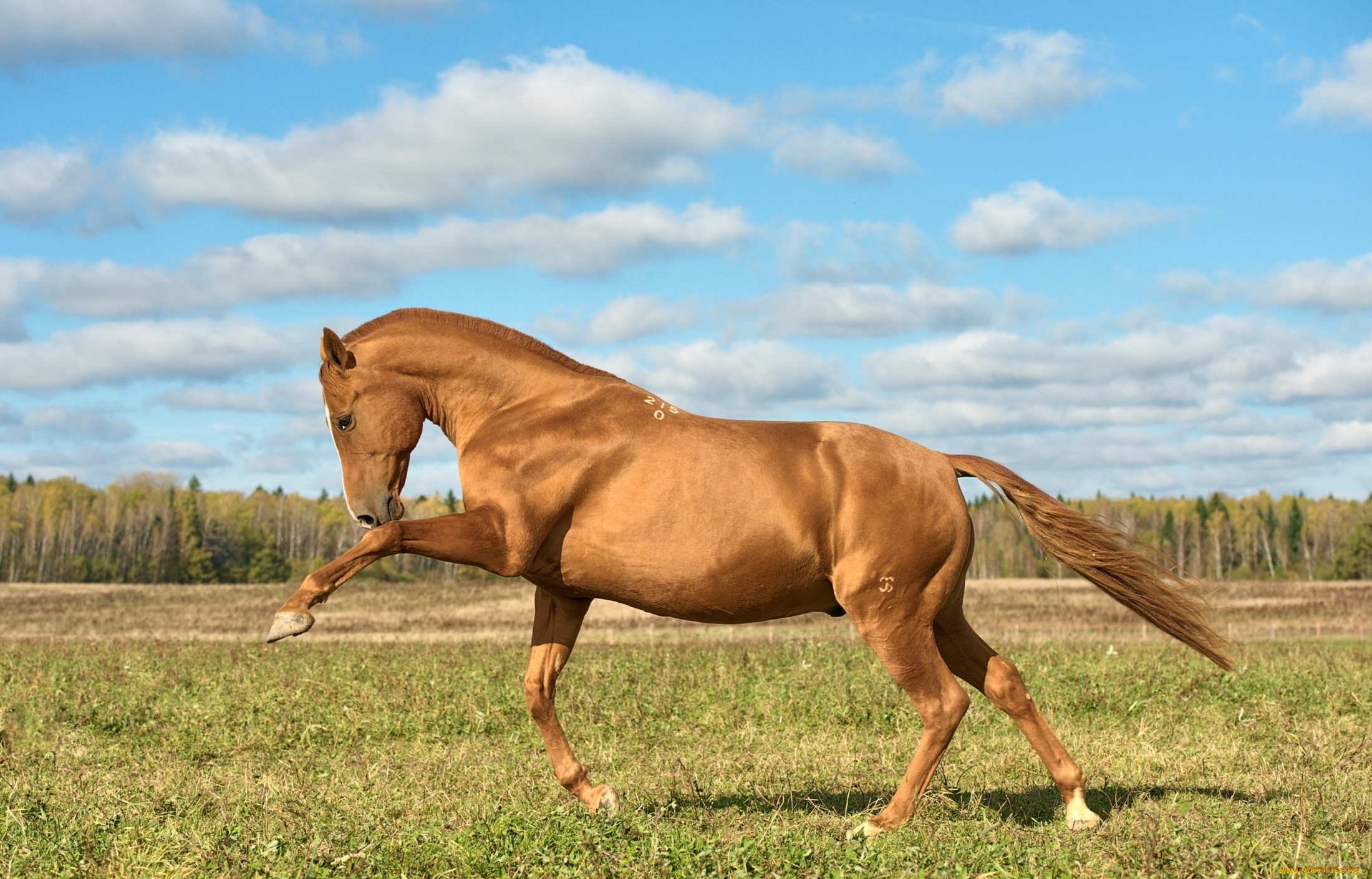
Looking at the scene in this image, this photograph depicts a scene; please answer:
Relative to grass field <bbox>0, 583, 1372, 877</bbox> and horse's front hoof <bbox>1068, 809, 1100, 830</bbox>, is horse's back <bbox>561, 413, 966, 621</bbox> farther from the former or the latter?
horse's front hoof <bbox>1068, 809, 1100, 830</bbox>

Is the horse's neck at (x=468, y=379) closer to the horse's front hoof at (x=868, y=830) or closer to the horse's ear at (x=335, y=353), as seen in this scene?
the horse's ear at (x=335, y=353)

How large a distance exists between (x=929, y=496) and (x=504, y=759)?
435 centimetres

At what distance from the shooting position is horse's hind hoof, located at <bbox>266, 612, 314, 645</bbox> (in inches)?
190

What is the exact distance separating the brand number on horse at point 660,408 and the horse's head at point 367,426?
1399 millimetres

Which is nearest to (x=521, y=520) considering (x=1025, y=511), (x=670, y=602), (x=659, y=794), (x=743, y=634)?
(x=670, y=602)

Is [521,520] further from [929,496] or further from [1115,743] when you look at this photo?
[1115,743]

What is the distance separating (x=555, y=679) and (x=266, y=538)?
10653 centimetres

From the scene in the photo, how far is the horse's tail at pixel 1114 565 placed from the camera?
22.8ft

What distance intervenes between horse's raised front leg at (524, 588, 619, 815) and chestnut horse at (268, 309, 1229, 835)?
1 cm

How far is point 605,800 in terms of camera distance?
19.7ft

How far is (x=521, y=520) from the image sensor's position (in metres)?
5.52

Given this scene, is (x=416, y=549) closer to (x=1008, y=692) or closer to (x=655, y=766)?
(x=1008, y=692)

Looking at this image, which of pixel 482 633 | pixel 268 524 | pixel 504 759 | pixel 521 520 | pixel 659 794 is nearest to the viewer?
pixel 521 520

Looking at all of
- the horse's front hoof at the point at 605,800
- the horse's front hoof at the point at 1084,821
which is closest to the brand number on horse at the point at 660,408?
the horse's front hoof at the point at 605,800
